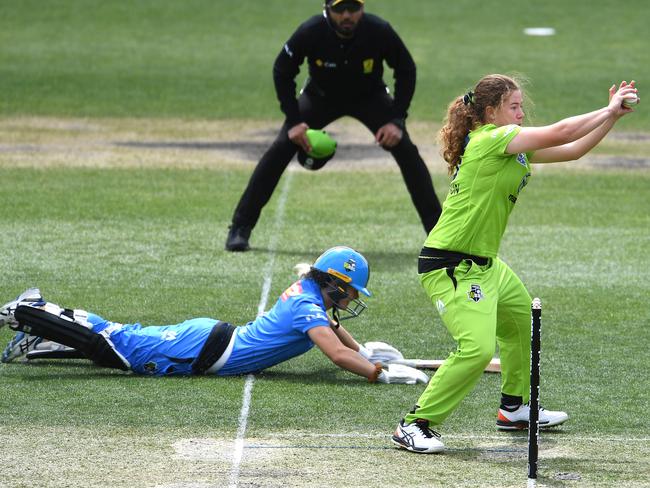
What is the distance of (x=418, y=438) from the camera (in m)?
7.19

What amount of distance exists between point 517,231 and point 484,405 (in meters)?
6.01

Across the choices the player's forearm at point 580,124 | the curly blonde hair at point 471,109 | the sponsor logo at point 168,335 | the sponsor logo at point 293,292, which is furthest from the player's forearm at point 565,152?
the sponsor logo at point 168,335

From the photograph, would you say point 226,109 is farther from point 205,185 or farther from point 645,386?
point 645,386

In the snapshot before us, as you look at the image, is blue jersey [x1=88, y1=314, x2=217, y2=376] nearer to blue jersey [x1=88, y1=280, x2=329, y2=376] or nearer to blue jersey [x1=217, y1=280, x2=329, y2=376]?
blue jersey [x1=88, y1=280, x2=329, y2=376]

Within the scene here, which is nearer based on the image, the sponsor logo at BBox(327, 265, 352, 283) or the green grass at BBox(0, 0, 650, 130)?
the sponsor logo at BBox(327, 265, 352, 283)

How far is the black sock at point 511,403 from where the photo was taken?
7.69 m

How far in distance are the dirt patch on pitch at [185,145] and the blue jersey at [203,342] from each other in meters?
9.03

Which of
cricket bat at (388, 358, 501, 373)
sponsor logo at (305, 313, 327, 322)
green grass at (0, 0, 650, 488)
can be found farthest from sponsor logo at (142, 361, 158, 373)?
cricket bat at (388, 358, 501, 373)

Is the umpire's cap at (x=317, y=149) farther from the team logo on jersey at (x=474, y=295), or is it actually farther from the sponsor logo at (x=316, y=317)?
the team logo on jersey at (x=474, y=295)

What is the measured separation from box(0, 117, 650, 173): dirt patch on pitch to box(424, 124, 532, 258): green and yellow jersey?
1032 centimetres

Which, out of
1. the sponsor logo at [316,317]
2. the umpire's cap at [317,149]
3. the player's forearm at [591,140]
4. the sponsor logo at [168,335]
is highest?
the player's forearm at [591,140]

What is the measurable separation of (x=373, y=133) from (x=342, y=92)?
49 cm

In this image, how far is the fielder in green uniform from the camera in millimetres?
7129

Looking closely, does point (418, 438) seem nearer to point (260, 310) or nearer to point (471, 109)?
point (471, 109)
